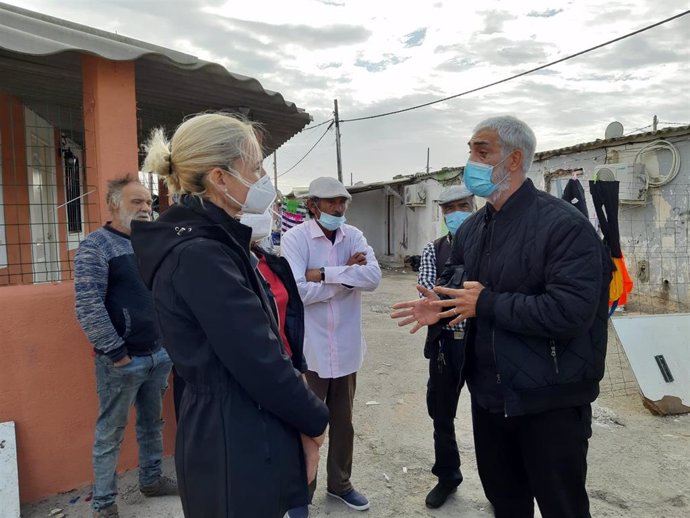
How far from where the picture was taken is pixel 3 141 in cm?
477

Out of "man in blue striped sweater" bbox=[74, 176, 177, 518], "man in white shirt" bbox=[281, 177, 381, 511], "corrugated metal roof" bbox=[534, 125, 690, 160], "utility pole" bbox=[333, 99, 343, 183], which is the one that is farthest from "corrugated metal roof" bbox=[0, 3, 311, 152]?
"utility pole" bbox=[333, 99, 343, 183]

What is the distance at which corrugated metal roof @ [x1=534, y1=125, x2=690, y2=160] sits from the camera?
8.05 meters

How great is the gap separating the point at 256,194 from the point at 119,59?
1.81 meters

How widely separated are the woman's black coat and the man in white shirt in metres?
1.48

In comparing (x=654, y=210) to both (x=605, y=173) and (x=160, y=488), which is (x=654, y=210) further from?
(x=160, y=488)

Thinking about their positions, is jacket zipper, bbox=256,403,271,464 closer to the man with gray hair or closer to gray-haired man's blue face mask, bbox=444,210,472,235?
the man with gray hair

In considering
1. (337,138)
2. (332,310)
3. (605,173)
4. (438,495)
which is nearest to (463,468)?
(438,495)

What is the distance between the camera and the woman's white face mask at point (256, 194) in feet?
4.98

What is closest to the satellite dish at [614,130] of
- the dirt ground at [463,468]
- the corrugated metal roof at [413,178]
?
the corrugated metal roof at [413,178]

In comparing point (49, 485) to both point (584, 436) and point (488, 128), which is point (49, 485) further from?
point (488, 128)

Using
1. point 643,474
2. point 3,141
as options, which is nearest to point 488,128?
point 643,474

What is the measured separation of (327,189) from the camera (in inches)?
119

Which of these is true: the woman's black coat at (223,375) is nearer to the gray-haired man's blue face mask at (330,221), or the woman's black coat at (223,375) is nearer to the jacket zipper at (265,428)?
the jacket zipper at (265,428)

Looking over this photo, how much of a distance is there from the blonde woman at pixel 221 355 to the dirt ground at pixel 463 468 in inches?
67.8
